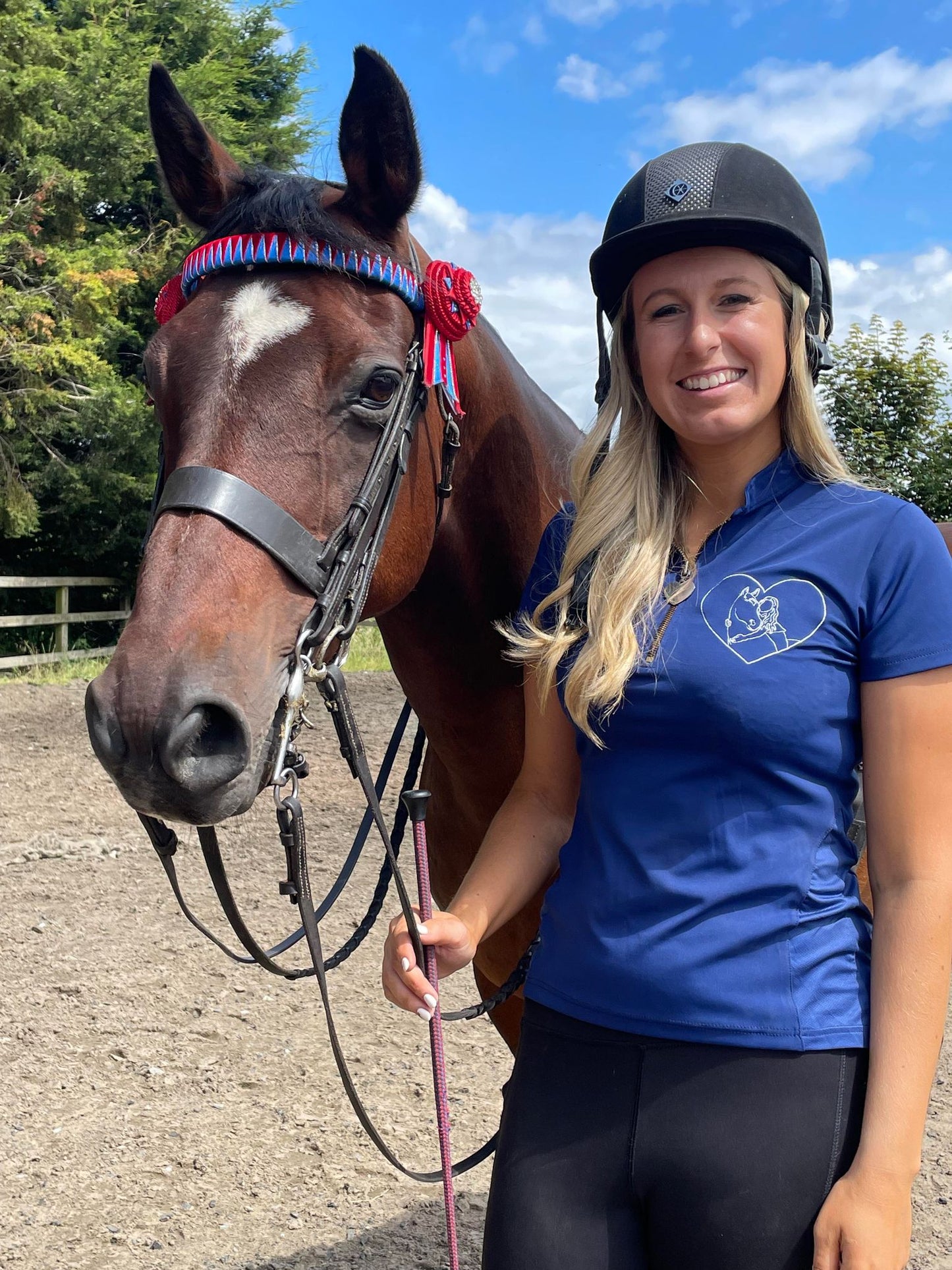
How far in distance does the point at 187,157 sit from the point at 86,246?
50.6 ft

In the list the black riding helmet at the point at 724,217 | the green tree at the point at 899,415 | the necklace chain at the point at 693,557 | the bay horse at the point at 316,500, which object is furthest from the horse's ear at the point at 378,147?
the green tree at the point at 899,415

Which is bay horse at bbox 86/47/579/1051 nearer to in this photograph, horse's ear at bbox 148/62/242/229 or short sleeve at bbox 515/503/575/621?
horse's ear at bbox 148/62/242/229

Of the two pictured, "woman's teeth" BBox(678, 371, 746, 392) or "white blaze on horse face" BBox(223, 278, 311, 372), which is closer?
"woman's teeth" BBox(678, 371, 746, 392)

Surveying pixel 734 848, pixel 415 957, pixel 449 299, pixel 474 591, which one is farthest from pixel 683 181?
pixel 415 957

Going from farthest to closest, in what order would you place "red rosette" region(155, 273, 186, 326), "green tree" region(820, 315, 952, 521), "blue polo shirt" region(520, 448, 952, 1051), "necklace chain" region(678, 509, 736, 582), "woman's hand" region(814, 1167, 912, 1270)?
1. "green tree" region(820, 315, 952, 521)
2. "red rosette" region(155, 273, 186, 326)
3. "necklace chain" region(678, 509, 736, 582)
4. "blue polo shirt" region(520, 448, 952, 1051)
5. "woman's hand" region(814, 1167, 912, 1270)

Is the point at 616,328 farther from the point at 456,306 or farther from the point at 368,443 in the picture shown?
the point at 368,443

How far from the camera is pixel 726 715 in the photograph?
1313 mm

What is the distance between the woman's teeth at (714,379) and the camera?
4.93 feet

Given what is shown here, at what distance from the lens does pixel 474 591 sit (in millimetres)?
2176

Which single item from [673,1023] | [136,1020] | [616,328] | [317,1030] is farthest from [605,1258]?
[136,1020]

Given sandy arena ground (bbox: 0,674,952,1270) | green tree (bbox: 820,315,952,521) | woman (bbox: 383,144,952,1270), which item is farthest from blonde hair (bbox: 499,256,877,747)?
green tree (bbox: 820,315,952,521)

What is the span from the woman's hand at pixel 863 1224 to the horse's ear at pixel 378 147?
173cm

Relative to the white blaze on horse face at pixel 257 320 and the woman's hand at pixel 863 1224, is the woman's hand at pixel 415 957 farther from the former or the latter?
the white blaze on horse face at pixel 257 320

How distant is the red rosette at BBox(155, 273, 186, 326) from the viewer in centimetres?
193
